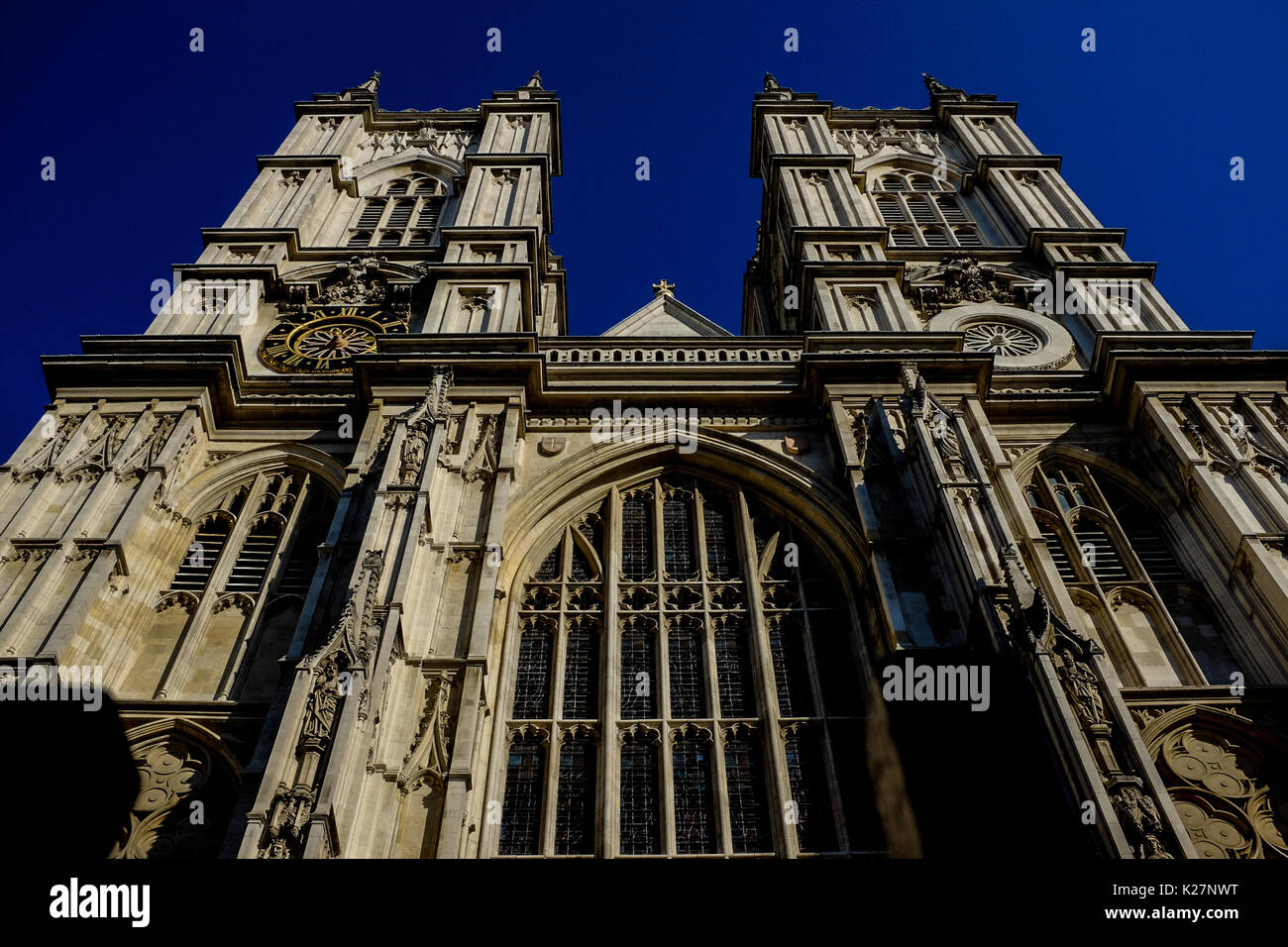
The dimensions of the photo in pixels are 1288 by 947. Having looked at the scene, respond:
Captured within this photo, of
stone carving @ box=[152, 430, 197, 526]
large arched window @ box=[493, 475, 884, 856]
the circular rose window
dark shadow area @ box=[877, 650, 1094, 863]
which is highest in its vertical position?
the circular rose window

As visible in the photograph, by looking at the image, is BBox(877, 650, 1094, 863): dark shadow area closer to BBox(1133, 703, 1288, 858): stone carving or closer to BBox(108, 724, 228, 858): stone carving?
BBox(1133, 703, 1288, 858): stone carving

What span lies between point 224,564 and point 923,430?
32.8 feet

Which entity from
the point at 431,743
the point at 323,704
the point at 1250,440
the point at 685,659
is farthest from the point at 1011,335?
the point at 323,704

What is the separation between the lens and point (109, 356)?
58.9 feet

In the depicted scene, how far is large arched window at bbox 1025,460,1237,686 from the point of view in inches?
559

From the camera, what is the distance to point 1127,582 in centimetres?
1539

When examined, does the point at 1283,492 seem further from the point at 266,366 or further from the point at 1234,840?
the point at 266,366

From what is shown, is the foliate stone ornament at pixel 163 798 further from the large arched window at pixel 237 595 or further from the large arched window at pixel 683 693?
the large arched window at pixel 683 693

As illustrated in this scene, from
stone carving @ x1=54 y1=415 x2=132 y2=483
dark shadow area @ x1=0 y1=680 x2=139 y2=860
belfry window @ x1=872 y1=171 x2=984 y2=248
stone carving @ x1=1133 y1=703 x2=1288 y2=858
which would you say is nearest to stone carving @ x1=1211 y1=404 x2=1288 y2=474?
stone carving @ x1=1133 y1=703 x2=1288 y2=858

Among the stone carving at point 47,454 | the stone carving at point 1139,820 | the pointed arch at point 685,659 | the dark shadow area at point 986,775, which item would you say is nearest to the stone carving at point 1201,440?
the pointed arch at point 685,659

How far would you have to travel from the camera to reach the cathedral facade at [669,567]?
11484 mm

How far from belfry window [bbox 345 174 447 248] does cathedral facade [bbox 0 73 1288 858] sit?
10.2ft

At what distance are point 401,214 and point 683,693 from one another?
57.0 ft
